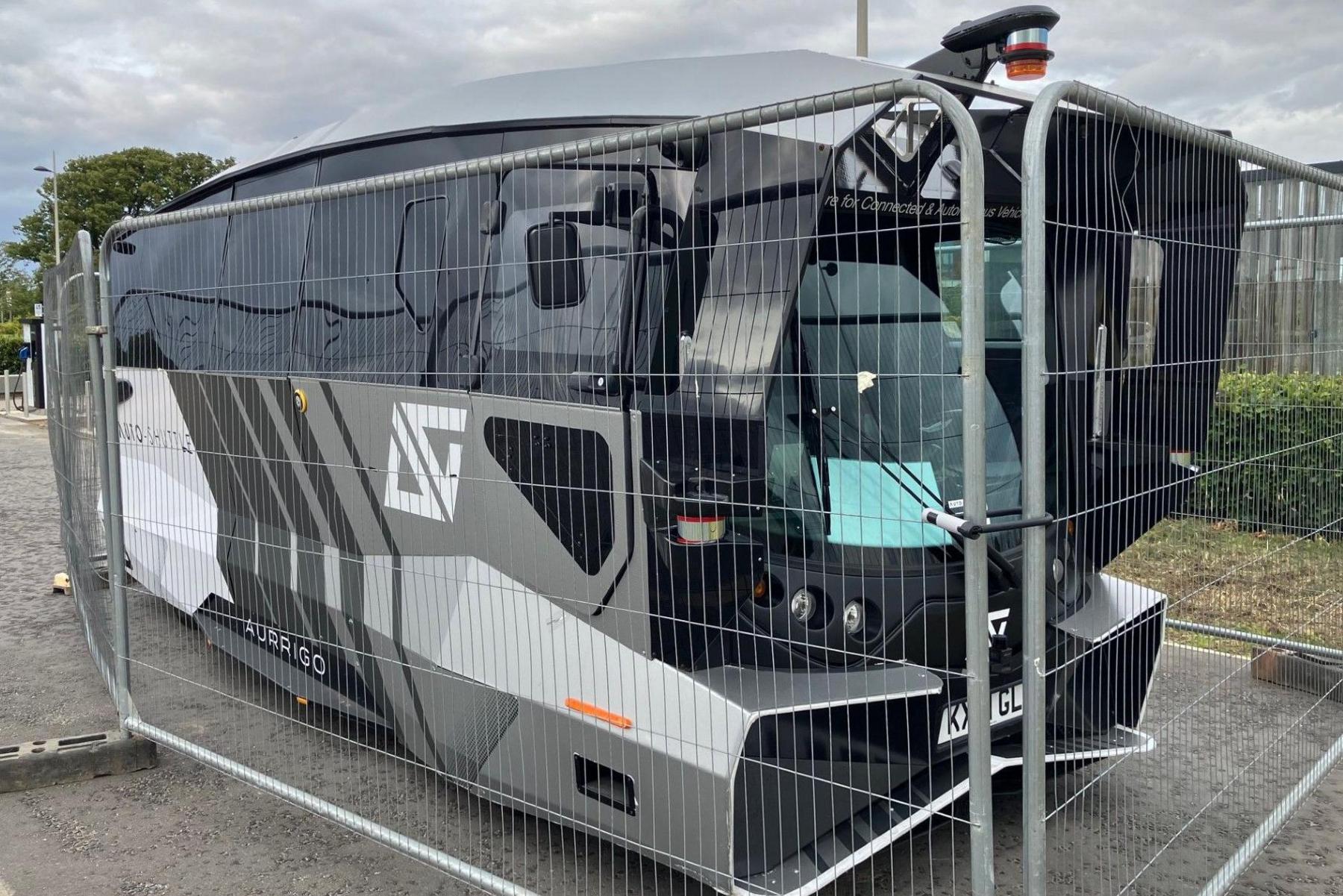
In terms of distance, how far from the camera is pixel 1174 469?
119 inches

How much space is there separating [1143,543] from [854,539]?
945 mm

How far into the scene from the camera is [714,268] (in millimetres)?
2898

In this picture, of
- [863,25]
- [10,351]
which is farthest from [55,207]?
[863,25]

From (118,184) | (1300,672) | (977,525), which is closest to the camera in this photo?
(977,525)

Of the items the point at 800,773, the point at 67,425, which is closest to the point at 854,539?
the point at 800,773

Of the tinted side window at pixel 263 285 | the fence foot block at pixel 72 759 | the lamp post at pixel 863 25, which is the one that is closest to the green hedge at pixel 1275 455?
the tinted side window at pixel 263 285

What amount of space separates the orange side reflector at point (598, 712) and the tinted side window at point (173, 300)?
2.82 metres

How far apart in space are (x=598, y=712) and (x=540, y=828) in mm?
1108

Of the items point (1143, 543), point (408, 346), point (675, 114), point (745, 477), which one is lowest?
point (1143, 543)

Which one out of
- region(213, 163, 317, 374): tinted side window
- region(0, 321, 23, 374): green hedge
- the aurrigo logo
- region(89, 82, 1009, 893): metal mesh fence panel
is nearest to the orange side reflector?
region(89, 82, 1009, 893): metal mesh fence panel

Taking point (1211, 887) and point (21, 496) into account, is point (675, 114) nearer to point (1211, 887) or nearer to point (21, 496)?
point (1211, 887)

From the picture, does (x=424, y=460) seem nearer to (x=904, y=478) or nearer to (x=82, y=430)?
(x=904, y=478)

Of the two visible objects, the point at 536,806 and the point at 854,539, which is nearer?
the point at 854,539

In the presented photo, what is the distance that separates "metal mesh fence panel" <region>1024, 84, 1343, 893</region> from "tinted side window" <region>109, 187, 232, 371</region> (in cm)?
384
